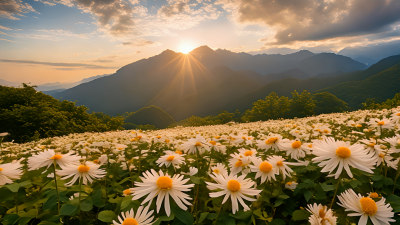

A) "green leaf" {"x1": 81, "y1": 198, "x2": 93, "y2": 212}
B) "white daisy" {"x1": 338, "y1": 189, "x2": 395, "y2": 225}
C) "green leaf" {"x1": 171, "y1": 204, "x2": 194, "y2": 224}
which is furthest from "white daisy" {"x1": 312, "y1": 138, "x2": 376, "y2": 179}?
"green leaf" {"x1": 81, "y1": 198, "x2": 93, "y2": 212}

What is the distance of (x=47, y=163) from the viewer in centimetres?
208

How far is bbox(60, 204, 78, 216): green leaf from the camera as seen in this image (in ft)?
5.86

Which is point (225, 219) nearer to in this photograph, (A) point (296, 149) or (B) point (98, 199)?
(B) point (98, 199)

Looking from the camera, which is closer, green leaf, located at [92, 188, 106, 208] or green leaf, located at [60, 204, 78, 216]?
green leaf, located at [60, 204, 78, 216]

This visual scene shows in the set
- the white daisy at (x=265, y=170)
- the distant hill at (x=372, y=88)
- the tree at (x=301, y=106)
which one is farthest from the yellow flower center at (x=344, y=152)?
the distant hill at (x=372, y=88)

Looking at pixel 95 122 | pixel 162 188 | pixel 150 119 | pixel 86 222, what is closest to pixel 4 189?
pixel 86 222

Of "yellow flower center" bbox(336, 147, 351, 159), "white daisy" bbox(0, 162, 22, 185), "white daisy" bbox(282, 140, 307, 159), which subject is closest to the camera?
"yellow flower center" bbox(336, 147, 351, 159)

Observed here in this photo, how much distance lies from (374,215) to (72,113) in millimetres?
40304

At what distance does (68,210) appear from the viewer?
1.83 m

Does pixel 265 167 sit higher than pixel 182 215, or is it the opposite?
pixel 265 167

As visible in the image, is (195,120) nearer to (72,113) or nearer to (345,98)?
(72,113)

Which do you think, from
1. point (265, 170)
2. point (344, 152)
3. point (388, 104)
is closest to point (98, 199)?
point (265, 170)

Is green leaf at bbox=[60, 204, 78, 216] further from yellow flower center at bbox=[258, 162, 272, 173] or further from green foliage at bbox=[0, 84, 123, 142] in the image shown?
green foliage at bbox=[0, 84, 123, 142]

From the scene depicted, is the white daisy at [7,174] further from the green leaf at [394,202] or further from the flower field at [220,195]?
the green leaf at [394,202]
